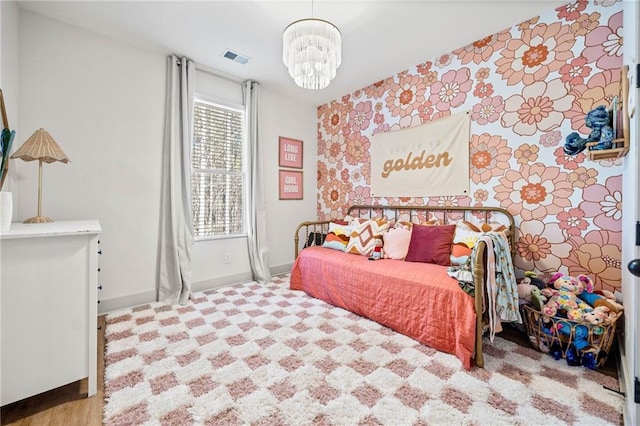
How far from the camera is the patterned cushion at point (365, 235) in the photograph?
277 cm

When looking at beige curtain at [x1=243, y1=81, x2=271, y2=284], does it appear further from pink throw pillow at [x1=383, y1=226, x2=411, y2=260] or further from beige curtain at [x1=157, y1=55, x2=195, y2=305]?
pink throw pillow at [x1=383, y1=226, x2=411, y2=260]

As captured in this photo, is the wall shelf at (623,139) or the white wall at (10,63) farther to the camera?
the white wall at (10,63)

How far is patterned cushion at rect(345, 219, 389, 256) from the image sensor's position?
9.09 ft

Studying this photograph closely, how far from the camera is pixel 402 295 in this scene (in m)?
2.04

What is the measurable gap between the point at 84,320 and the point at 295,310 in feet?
4.92

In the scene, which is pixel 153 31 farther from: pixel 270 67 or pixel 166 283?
pixel 166 283

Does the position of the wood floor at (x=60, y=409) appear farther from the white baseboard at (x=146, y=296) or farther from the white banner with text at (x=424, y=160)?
the white banner with text at (x=424, y=160)

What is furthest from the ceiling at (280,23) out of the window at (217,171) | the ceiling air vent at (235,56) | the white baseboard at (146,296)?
the white baseboard at (146,296)

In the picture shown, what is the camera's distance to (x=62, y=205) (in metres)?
2.26

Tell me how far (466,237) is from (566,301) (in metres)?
0.73

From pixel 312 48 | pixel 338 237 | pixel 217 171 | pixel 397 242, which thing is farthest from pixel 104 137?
pixel 397 242

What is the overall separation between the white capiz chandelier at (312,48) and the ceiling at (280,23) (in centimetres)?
38

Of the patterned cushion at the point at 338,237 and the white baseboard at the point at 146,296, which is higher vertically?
the patterned cushion at the point at 338,237

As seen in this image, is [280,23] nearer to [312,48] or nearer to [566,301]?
[312,48]
